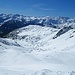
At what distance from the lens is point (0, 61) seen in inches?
1292

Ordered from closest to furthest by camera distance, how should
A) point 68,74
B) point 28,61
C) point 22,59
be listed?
point 68,74
point 28,61
point 22,59

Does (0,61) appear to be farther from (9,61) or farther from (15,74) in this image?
(15,74)

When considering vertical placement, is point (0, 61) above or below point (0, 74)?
above

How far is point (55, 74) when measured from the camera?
59.5 ft

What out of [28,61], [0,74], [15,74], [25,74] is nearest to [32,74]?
[25,74]

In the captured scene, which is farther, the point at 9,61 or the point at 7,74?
the point at 9,61

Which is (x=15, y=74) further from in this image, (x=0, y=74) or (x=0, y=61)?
(x=0, y=61)

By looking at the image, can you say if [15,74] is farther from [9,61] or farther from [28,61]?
[9,61]

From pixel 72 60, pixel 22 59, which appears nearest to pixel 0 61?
pixel 22 59

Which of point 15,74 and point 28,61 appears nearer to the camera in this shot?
point 15,74

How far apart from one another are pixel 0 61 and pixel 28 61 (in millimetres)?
5892

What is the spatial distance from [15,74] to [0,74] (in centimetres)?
163

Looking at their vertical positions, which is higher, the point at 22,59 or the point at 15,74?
the point at 22,59

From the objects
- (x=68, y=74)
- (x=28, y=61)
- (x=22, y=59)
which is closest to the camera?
(x=68, y=74)
